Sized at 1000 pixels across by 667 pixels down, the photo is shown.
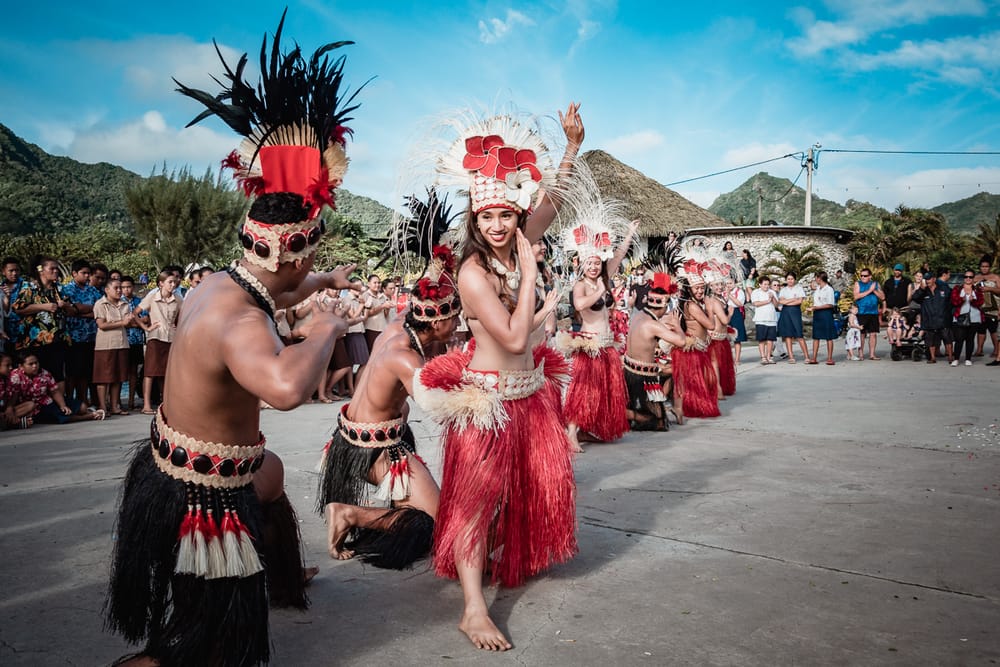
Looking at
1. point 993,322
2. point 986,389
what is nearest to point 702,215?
point 993,322

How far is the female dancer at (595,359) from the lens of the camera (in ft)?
20.5

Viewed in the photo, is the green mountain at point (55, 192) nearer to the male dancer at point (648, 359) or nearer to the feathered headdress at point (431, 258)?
Result: the male dancer at point (648, 359)

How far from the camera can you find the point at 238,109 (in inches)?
91.0

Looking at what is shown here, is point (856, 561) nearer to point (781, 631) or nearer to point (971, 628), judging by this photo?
point (971, 628)

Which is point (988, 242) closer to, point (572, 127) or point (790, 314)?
point (790, 314)

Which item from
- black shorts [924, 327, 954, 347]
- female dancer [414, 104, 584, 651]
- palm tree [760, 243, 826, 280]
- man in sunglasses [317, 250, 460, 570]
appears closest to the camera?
female dancer [414, 104, 584, 651]

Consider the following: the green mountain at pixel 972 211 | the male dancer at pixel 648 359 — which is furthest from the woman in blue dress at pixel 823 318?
the green mountain at pixel 972 211

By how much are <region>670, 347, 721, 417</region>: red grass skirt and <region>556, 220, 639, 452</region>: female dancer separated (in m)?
1.54

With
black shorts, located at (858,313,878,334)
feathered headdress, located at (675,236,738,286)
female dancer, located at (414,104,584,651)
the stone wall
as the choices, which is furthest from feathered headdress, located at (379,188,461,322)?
the stone wall

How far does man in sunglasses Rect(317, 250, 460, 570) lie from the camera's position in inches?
131

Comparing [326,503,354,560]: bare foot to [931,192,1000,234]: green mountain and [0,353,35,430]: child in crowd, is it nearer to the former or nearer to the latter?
[0,353,35,430]: child in crowd

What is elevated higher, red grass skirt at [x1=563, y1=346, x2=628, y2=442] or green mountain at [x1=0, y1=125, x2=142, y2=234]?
green mountain at [x1=0, y1=125, x2=142, y2=234]

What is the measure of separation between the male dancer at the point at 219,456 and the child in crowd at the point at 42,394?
636 cm

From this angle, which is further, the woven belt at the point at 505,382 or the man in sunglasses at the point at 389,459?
the man in sunglasses at the point at 389,459
